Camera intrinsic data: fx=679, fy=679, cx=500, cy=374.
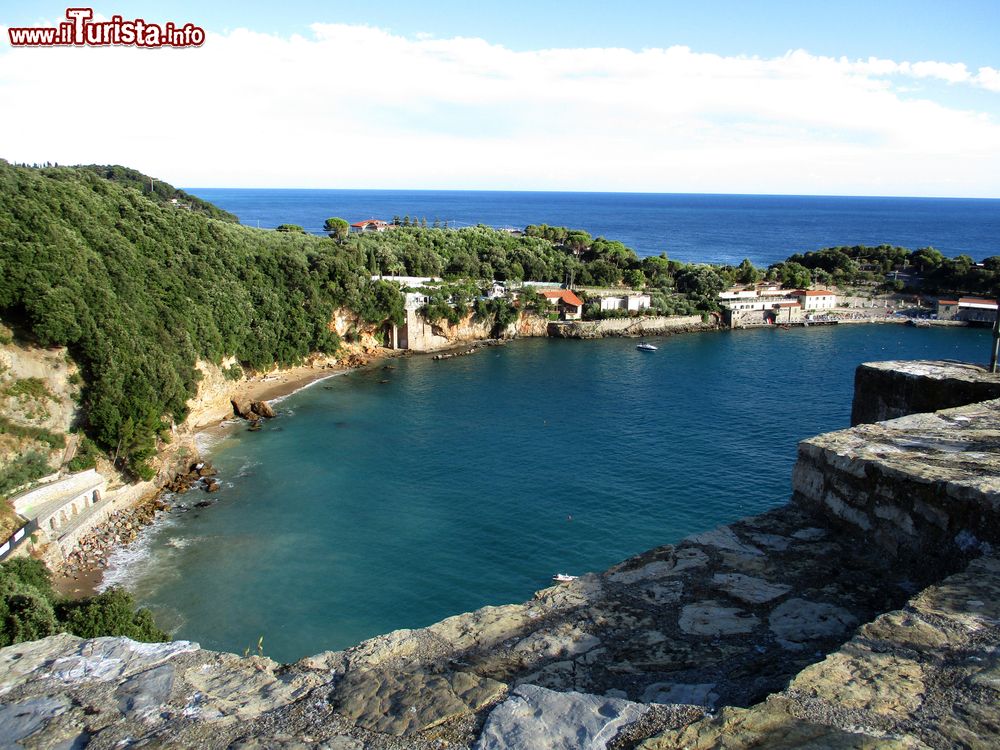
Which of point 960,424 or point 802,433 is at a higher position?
point 960,424

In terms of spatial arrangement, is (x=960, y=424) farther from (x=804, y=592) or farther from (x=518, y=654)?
(x=518, y=654)

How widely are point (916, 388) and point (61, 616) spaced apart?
796 inches

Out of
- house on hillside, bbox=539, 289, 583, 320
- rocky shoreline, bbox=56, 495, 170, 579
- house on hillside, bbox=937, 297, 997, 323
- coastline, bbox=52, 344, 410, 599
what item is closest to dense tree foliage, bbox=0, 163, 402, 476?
coastline, bbox=52, 344, 410, 599

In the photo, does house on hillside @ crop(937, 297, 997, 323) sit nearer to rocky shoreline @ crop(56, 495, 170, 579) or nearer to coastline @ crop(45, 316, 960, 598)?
coastline @ crop(45, 316, 960, 598)

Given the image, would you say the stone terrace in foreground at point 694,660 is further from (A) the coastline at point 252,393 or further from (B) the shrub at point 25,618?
(A) the coastline at point 252,393

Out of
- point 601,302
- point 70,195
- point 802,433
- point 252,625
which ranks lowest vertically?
point 252,625

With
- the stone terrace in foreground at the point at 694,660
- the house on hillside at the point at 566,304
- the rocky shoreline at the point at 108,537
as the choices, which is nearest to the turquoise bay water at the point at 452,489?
the rocky shoreline at the point at 108,537

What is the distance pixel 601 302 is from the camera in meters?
69.3

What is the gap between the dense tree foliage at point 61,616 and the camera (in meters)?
16.0

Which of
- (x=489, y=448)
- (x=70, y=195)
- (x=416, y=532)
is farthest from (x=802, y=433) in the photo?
(x=70, y=195)

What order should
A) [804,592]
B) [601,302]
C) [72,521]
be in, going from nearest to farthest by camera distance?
[804,592] < [72,521] < [601,302]

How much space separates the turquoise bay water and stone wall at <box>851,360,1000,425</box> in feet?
50.4

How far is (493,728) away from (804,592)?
10.0 feet

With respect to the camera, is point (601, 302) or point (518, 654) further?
point (601, 302)
